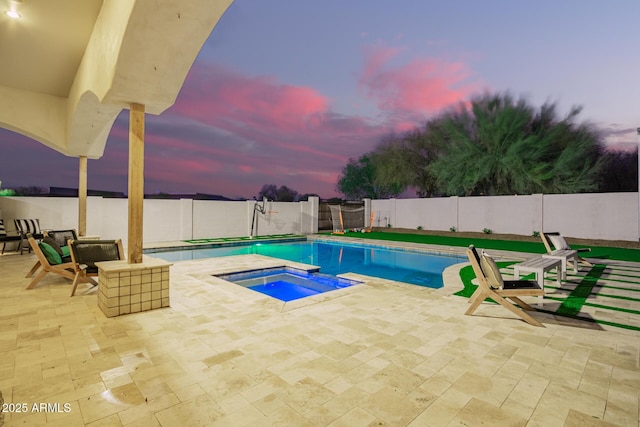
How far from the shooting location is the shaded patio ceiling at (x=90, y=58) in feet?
9.02

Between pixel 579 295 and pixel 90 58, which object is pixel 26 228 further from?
pixel 579 295

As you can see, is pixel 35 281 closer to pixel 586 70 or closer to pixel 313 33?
pixel 586 70

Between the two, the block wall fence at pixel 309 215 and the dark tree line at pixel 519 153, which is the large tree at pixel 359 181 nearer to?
the dark tree line at pixel 519 153

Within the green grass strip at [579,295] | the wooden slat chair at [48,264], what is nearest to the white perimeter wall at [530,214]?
the green grass strip at [579,295]

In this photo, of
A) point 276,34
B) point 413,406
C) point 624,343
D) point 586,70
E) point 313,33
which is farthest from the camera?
point 276,34

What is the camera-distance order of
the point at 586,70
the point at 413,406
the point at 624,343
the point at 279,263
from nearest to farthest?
the point at 413,406 < the point at 624,343 < the point at 279,263 < the point at 586,70

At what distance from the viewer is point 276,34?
27156mm

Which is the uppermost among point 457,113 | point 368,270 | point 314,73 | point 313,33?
point 313,33

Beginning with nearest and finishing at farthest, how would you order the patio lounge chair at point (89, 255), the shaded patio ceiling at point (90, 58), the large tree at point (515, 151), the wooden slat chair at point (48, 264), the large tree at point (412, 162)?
the shaded patio ceiling at point (90, 58) → the patio lounge chair at point (89, 255) → the wooden slat chair at point (48, 264) → the large tree at point (515, 151) → the large tree at point (412, 162)

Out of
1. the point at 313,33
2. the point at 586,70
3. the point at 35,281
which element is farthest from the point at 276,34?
the point at 35,281

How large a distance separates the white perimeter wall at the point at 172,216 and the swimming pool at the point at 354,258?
5.82 ft

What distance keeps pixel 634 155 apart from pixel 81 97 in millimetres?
24438

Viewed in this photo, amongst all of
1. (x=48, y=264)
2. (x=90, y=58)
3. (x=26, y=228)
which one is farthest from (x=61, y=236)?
(x=90, y=58)

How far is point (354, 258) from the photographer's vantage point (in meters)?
9.93
